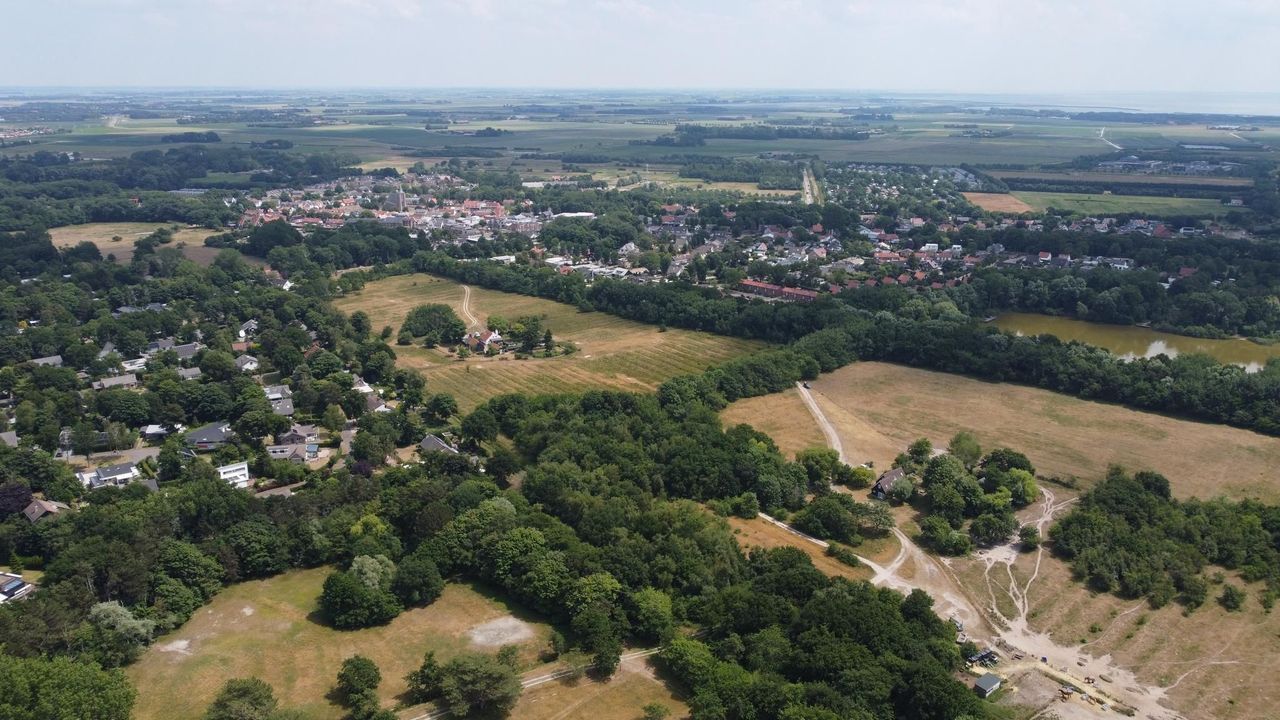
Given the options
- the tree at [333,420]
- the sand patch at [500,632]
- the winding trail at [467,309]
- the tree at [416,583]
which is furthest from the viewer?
the winding trail at [467,309]

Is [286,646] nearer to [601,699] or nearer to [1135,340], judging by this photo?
[601,699]

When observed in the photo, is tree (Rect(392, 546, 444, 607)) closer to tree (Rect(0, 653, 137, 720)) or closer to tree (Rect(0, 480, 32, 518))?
tree (Rect(0, 653, 137, 720))

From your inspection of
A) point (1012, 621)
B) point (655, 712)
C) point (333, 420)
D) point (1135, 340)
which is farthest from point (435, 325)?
point (1135, 340)

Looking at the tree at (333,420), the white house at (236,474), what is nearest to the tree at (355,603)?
the white house at (236,474)

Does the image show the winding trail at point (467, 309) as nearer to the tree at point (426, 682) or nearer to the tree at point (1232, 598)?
the tree at point (426, 682)

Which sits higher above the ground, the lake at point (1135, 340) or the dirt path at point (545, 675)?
the lake at point (1135, 340)

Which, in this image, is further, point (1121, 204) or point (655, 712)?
point (1121, 204)

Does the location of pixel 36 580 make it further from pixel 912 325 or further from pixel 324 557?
pixel 912 325
